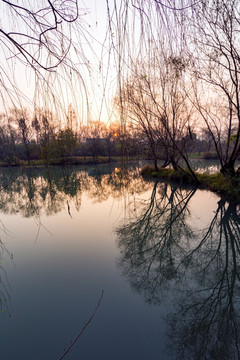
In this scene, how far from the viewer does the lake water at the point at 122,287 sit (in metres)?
2.09

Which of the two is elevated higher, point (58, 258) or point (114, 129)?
point (114, 129)

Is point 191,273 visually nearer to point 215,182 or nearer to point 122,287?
point 122,287

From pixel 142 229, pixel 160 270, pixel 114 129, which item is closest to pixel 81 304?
pixel 160 270

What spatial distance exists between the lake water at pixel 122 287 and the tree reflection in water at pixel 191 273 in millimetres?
14

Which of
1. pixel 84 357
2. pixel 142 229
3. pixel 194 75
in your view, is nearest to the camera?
pixel 84 357

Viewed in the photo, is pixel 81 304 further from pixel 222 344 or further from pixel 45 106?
pixel 45 106

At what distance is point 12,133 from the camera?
143 centimetres

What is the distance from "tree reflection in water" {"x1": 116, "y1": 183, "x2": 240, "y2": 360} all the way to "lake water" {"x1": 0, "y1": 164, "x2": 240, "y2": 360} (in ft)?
0.04

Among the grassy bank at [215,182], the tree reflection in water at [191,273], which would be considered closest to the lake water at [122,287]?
the tree reflection in water at [191,273]

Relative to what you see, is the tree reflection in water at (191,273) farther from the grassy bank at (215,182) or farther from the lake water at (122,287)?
the grassy bank at (215,182)

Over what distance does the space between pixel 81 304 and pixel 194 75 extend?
7.96 meters

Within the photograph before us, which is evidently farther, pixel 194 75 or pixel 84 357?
pixel 194 75

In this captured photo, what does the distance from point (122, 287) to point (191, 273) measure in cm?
122

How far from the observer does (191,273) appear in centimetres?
333
